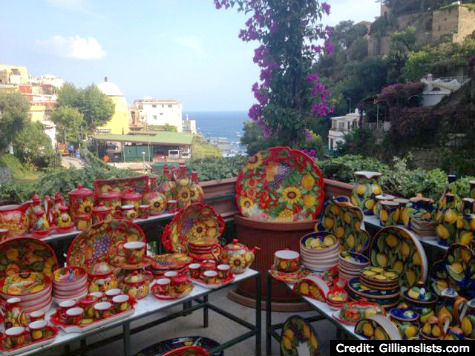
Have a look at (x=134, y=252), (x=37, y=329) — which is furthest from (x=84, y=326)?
(x=134, y=252)

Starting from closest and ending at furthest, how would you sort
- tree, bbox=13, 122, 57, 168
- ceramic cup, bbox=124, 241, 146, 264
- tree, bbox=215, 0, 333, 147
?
1. ceramic cup, bbox=124, 241, 146, 264
2. tree, bbox=215, 0, 333, 147
3. tree, bbox=13, 122, 57, 168

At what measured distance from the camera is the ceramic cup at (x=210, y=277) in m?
2.51

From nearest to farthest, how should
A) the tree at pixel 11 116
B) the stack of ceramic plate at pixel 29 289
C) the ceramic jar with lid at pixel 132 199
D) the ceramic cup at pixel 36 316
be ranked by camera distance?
the ceramic cup at pixel 36 316 < the stack of ceramic plate at pixel 29 289 < the ceramic jar with lid at pixel 132 199 < the tree at pixel 11 116

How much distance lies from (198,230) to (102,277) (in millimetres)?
920

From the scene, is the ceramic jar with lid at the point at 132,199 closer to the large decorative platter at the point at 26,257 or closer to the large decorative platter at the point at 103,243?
the large decorative platter at the point at 103,243

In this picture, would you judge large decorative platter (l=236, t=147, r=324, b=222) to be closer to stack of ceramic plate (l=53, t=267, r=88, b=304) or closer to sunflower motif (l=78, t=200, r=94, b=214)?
sunflower motif (l=78, t=200, r=94, b=214)

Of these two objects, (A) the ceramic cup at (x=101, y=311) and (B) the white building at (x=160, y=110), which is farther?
(B) the white building at (x=160, y=110)

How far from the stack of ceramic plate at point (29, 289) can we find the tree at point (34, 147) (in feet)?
89.7

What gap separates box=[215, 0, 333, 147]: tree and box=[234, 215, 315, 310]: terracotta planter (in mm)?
1495

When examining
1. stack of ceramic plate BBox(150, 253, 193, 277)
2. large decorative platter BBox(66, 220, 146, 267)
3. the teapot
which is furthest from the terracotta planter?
large decorative platter BBox(66, 220, 146, 267)

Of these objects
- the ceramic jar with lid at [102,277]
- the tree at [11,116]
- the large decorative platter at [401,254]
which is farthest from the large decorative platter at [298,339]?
the tree at [11,116]

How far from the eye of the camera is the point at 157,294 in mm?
2352

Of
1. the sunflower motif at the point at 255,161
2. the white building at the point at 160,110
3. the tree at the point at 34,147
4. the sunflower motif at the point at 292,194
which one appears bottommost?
the tree at the point at 34,147

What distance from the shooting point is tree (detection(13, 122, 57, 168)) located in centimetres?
2748
